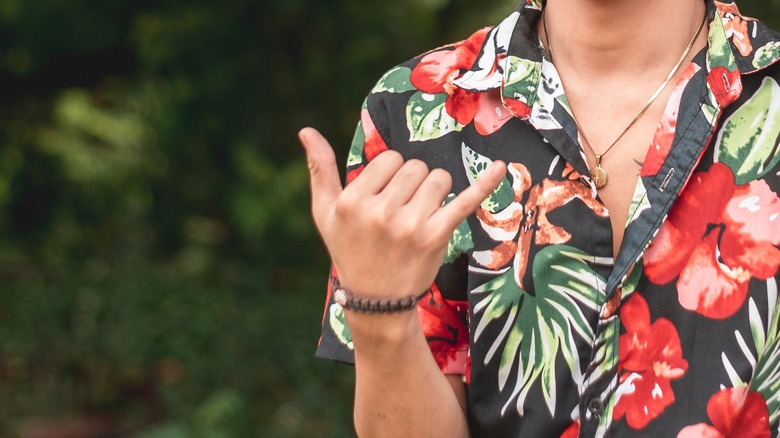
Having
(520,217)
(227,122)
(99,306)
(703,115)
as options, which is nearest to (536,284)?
(520,217)

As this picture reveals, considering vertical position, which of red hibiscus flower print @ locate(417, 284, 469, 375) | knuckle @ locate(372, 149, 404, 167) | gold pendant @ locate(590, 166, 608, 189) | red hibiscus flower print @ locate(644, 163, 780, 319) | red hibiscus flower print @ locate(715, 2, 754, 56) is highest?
knuckle @ locate(372, 149, 404, 167)

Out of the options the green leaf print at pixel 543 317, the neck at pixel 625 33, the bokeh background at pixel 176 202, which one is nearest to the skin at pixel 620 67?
the neck at pixel 625 33

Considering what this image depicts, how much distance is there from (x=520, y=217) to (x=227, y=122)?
2.76 m

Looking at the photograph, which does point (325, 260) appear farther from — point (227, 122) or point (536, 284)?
point (536, 284)

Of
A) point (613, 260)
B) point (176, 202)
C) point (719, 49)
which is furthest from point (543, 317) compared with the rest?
point (176, 202)

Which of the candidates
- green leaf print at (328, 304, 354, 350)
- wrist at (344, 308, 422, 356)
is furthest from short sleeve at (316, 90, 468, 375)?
wrist at (344, 308, 422, 356)

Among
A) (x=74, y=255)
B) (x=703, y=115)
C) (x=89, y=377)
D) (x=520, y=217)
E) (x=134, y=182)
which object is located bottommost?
(x=89, y=377)

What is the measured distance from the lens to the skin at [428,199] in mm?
1180

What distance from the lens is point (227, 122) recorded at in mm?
4090

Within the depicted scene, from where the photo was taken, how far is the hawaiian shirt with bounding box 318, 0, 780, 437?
138 centimetres

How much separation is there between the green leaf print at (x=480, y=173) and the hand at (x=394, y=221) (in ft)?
0.95

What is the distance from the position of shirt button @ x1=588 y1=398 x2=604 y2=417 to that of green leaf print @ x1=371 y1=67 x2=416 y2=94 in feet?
1.77

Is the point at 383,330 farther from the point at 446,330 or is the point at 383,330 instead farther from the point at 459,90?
the point at 459,90

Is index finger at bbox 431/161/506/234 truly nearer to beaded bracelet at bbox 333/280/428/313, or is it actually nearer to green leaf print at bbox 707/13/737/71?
beaded bracelet at bbox 333/280/428/313
